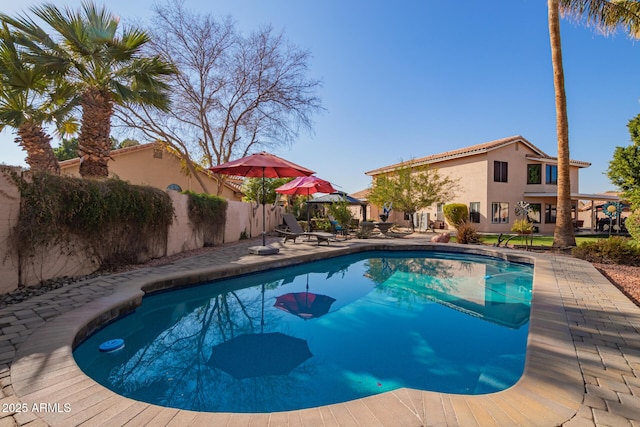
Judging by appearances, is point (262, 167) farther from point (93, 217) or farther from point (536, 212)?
point (536, 212)

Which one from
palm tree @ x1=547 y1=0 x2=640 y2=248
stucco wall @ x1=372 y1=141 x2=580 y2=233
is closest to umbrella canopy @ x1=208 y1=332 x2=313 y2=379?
palm tree @ x1=547 y1=0 x2=640 y2=248

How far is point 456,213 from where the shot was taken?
21812 mm

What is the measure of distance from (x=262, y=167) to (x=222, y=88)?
466 inches

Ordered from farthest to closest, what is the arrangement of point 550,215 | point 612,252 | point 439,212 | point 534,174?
point 439,212 < point 534,174 < point 550,215 < point 612,252

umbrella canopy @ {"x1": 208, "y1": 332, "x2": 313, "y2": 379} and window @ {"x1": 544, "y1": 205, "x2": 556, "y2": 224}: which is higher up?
window @ {"x1": 544, "y1": 205, "x2": 556, "y2": 224}

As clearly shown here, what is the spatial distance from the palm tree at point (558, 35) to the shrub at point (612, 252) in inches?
76.8

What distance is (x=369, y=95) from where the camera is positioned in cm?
1711

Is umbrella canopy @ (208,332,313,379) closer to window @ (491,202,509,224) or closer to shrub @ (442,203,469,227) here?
shrub @ (442,203,469,227)

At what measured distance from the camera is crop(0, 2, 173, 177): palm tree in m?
7.34

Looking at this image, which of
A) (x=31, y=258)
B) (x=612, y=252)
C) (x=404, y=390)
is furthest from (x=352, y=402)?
(x=612, y=252)

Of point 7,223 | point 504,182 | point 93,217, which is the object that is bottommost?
point 7,223

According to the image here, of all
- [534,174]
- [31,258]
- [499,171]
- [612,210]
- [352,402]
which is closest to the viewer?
[352,402]

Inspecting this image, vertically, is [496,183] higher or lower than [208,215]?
higher

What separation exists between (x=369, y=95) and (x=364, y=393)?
1671 cm
